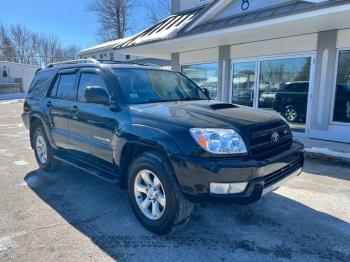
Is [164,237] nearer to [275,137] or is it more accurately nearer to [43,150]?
[275,137]

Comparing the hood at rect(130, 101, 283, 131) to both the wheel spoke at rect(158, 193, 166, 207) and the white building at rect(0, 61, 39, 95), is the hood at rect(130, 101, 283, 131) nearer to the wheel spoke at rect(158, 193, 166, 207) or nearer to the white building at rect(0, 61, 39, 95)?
the wheel spoke at rect(158, 193, 166, 207)

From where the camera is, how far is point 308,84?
8023 millimetres

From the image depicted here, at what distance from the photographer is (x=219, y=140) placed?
275 cm

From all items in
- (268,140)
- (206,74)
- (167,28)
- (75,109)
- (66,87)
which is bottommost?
(268,140)

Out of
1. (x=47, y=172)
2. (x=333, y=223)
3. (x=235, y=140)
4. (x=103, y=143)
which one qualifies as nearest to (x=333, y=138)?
(x=333, y=223)

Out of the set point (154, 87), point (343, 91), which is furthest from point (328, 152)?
point (154, 87)

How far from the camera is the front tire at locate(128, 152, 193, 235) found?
2.86 m

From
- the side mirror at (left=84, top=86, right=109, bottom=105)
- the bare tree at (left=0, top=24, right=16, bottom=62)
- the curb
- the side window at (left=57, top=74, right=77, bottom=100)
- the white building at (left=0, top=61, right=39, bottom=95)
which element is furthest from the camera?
the bare tree at (left=0, top=24, right=16, bottom=62)

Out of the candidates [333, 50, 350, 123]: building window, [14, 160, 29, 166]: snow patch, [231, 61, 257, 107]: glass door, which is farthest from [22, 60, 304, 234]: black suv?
[231, 61, 257, 107]: glass door

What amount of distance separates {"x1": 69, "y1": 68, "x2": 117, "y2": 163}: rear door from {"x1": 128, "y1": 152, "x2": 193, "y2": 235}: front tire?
1.96 ft

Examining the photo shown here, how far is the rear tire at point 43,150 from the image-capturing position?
509cm

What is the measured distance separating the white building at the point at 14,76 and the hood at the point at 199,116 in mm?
38244

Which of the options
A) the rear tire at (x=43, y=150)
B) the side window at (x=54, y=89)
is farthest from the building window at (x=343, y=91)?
the rear tire at (x=43, y=150)

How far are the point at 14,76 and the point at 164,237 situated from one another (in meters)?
43.4
